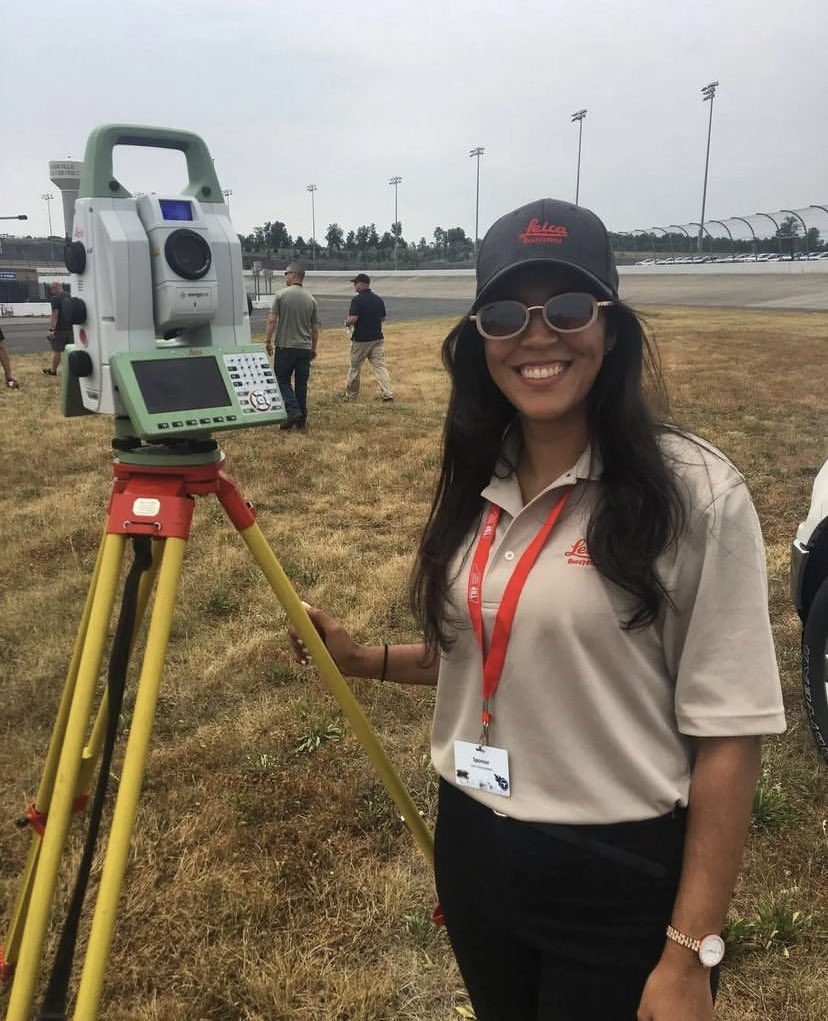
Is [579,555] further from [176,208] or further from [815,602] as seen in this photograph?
[815,602]

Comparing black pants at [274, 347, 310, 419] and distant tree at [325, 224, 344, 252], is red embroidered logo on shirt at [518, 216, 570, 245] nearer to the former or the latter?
black pants at [274, 347, 310, 419]

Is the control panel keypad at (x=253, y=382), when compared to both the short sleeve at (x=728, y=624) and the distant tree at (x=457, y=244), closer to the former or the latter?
the short sleeve at (x=728, y=624)

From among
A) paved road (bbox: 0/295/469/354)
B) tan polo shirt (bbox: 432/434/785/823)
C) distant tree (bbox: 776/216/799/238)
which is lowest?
paved road (bbox: 0/295/469/354)

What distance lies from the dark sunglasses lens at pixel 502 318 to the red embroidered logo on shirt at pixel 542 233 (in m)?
0.10

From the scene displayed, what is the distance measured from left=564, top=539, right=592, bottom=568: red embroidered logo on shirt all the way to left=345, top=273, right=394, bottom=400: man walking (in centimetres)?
966

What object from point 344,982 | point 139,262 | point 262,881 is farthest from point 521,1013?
point 139,262

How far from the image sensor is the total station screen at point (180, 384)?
4.80 feet

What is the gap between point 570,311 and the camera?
48.4 inches

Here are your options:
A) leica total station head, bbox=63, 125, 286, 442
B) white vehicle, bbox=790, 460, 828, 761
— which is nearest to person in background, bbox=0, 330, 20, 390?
leica total station head, bbox=63, 125, 286, 442

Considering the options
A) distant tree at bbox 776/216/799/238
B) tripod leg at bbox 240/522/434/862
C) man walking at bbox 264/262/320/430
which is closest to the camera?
tripod leg at bbox 240/522/434/862

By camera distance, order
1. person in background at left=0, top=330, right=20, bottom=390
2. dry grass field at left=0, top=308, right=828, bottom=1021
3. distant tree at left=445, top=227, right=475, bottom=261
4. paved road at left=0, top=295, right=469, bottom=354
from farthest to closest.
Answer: distant tree at left=445, top=227, right=475, bottom=261, paved road at left=0, top=295, right=469, bottom=354, person in background at left=0, top=330, right=20, bottom=390, dry grass field at left=0, top=308, right=828, bottom=1021

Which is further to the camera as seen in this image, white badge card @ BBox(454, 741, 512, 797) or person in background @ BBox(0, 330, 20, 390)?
person in background @ BBox(0, 330, 20, 390)

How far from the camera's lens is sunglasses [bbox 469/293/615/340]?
123 centimetres

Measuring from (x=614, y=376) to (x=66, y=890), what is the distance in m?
2.37
